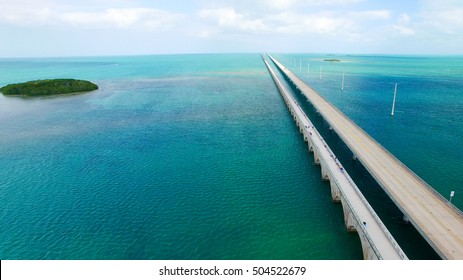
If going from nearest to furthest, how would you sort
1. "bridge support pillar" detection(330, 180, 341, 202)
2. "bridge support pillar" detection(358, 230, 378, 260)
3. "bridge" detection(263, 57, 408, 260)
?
"bridge" detection(263, 57, 408, 260) → "bridge support pillar" detection(358, 230, 378, 260) → "bridge support pillar" detection(330, 180, 341, 202)

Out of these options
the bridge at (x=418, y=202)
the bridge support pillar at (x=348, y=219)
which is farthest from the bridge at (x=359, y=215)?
the bridge at (x=418, y=202)

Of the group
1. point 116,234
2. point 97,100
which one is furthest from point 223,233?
point 97,100

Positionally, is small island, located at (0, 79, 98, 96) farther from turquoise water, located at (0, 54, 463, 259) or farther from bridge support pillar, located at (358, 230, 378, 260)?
bridge support pillar, located at (358, 230, 378, 260)

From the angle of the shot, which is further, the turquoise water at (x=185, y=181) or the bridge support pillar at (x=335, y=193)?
the bridge support pillar at (x=335, y=193)

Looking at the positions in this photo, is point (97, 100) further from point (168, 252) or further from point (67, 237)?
point (168, 252)

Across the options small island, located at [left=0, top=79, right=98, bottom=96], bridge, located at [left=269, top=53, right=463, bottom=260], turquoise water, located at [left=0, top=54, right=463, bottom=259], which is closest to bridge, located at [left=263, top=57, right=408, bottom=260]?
turquoise water, located at [left=0, top=54, right=463, bottom=259]

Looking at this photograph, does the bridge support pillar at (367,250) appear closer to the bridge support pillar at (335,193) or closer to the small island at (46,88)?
the bridge support pillar at (335,193)

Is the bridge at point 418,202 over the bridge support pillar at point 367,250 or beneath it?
over
